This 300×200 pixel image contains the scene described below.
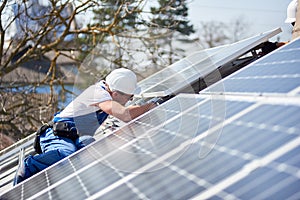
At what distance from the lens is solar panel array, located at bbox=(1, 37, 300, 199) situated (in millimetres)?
1858

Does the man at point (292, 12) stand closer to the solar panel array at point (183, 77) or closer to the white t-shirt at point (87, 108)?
the solar panel array at point (183, 77)

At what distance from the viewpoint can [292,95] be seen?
2.44 meters

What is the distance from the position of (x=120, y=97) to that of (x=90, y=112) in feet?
1.05

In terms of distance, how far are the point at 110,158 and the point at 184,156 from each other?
2.38 feet

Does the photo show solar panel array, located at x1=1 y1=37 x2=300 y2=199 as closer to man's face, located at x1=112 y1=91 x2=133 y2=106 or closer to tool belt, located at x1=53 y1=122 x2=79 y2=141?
man's face, located at x1=112 y1=91 x2=133 y2=106

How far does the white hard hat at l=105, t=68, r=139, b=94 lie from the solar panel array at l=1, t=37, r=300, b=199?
40cm

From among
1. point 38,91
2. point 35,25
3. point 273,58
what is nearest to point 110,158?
point 273,58

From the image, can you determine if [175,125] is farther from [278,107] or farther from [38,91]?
[38,91]

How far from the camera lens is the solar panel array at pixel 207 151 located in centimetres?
186

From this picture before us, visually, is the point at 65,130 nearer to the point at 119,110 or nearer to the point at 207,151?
the point at 119,110

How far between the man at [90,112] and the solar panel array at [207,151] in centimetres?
34

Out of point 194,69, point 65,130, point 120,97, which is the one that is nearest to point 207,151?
point 120,97

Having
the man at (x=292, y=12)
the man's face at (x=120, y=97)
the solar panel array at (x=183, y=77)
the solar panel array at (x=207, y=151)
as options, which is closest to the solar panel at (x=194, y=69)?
the solar panel array at (x=183, y=77)

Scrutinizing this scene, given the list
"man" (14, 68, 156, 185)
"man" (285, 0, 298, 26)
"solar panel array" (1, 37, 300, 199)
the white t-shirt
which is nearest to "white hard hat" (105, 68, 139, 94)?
"man" (14, 68, 156, 185)
